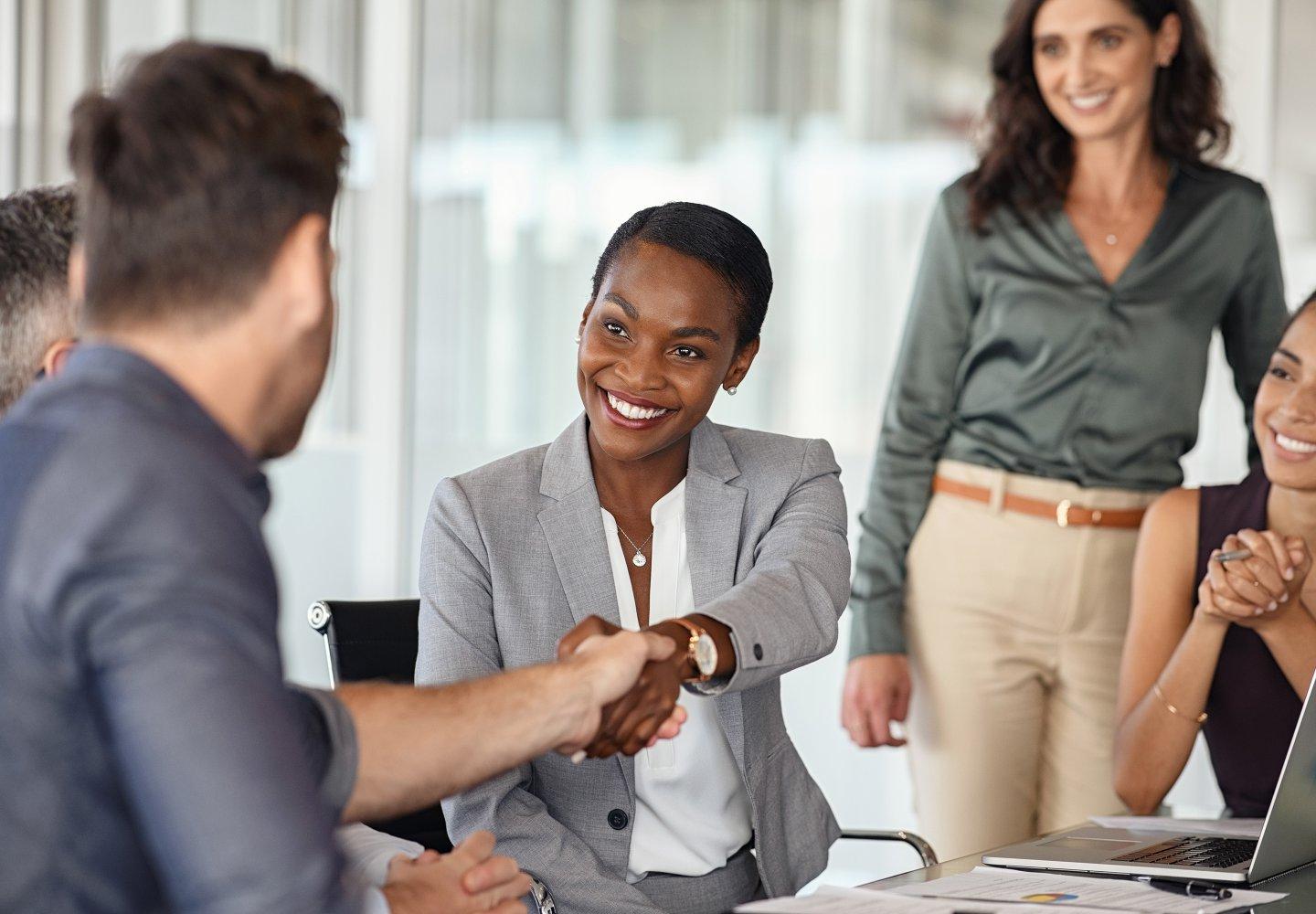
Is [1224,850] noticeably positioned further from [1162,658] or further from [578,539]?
[578,539]

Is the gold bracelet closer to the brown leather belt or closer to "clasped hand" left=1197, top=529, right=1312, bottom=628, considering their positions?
"clasped hand" left=1197, top=529, right=1312, bottom=628

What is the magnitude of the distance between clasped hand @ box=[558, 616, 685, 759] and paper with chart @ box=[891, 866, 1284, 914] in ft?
1.08

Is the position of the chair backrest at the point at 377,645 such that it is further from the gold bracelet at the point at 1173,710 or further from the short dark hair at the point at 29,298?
the gold bracelet at the point at 1173,710

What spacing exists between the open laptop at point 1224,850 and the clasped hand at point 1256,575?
0.39 m

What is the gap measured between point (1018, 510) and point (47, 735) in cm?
220

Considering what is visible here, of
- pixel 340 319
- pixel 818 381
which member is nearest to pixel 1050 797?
pixel 818 381

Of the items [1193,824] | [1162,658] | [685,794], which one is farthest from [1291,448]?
[685,794]

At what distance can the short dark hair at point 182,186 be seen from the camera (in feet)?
3.72

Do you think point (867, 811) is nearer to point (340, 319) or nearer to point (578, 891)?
point (340, 319)

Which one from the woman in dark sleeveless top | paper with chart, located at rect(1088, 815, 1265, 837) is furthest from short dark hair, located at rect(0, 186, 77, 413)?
the woman in dark sleeveless top

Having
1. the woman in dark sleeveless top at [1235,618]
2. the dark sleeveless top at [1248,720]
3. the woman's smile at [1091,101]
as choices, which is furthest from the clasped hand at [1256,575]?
the woman's smile at [1091,101]

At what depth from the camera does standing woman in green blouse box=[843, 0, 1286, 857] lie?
2.90 m

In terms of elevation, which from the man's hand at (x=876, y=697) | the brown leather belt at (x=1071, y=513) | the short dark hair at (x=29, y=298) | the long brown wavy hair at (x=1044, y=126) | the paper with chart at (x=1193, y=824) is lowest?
the man's hand at (x=876, y=697)

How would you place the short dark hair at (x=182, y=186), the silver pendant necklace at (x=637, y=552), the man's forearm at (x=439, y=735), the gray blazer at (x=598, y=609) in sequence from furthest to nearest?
the silver pendant necklace at (x=637, y=552), the gray blazer at (x=598, y=609), the man's forearm at (x=439, y=735), the short dark hair at (x=182, y=186)
